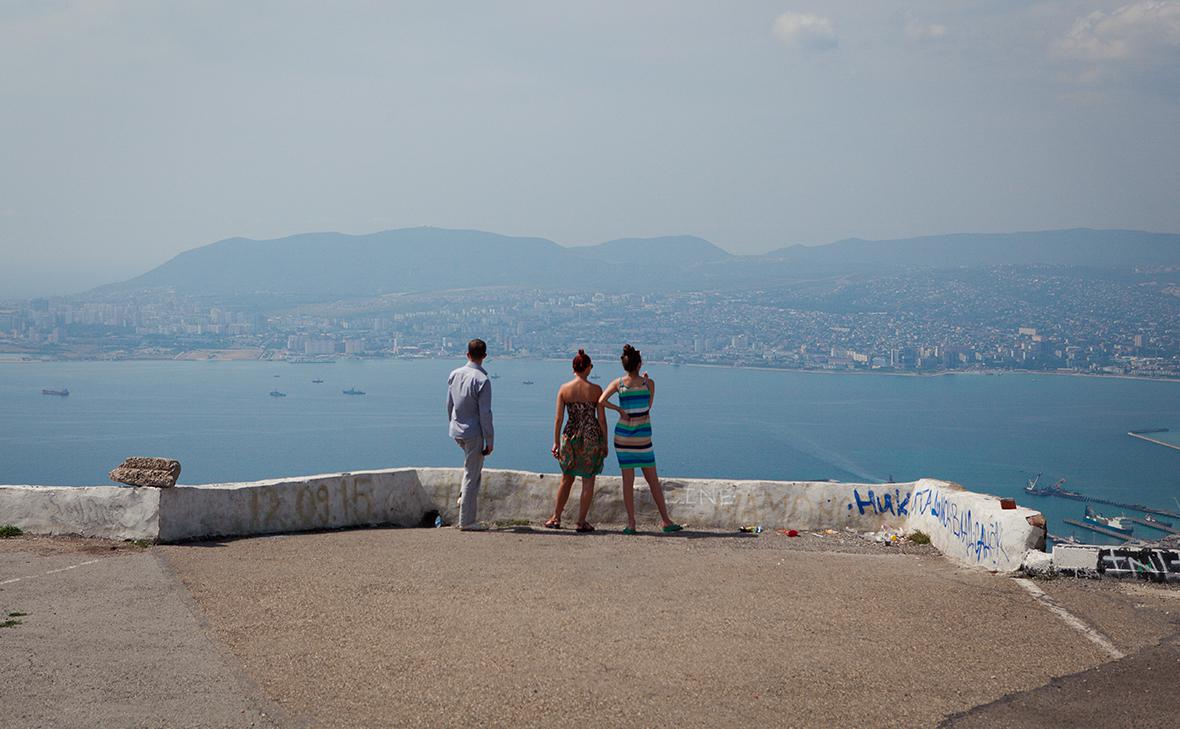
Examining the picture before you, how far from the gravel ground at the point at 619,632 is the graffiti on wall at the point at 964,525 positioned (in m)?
0.35

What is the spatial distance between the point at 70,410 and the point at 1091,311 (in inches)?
6142

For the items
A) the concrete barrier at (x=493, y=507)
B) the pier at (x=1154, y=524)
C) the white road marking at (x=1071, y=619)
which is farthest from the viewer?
the pier at (x=1154, y=524)

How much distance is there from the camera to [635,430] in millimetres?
9992

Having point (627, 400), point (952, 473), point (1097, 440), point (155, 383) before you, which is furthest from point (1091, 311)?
point (627, 400)

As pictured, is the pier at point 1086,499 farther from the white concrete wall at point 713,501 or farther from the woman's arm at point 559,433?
the woman's arm at point 559,433

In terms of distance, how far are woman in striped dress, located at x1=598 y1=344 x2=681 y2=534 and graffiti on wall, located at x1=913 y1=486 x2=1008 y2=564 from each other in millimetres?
2294

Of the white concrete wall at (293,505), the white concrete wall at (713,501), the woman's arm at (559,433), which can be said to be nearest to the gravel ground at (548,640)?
the white concrete wall at (293,505)

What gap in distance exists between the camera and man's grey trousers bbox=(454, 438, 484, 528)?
975cm

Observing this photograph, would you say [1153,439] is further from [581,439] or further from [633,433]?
[581,439]

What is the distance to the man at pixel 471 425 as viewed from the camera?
9.77 m

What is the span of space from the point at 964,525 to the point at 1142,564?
55.4 inches

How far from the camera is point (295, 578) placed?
7.35 metres

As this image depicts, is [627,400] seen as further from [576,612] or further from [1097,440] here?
[1097,440]

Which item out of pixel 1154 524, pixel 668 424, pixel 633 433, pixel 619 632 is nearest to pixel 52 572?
pixel 619 632
